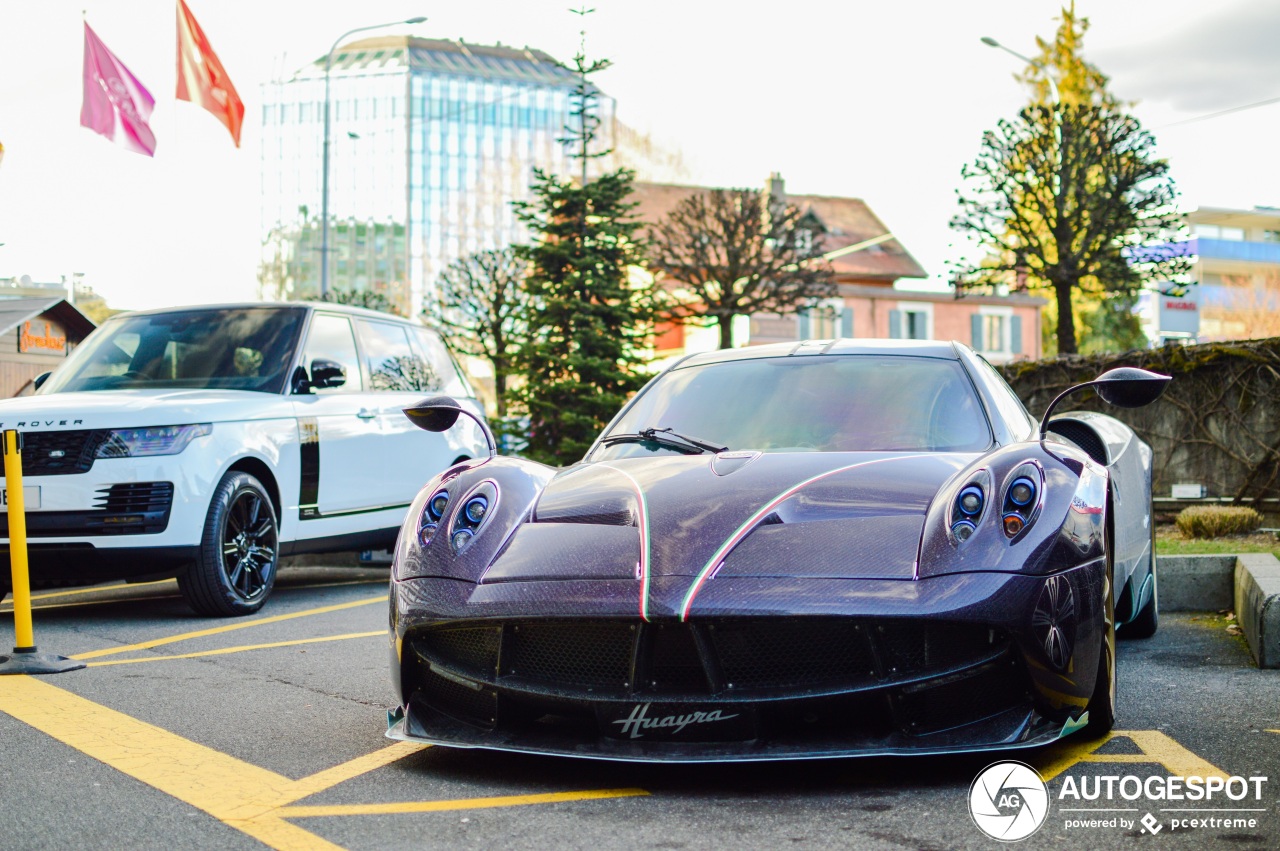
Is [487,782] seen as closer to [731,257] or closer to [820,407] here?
[820,407]

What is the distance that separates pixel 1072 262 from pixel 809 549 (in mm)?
25086

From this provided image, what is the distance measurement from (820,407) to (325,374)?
168 inches

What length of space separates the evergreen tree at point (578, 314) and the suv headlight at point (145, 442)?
1914 centimetres

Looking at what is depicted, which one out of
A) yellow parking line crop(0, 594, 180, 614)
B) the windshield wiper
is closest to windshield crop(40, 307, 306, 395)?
yellow parking line crop(0, 594, 180, 614)

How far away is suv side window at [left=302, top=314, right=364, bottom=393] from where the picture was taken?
8336 millimetres

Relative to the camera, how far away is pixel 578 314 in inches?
1047

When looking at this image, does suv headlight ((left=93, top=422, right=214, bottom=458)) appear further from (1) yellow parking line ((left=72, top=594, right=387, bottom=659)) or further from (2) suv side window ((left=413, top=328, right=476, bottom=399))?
(2) suv side window ((left=413, top=328, right=476, bottom=399))

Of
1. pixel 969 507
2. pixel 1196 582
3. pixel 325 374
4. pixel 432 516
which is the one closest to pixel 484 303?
pixel 325 374

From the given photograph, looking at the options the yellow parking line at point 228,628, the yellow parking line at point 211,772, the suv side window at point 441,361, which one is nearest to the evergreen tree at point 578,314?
the suv side window at point 441,361

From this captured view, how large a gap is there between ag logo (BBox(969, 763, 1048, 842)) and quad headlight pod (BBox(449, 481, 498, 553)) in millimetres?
1500

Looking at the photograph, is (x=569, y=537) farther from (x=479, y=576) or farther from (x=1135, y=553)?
(x=1135, y=553)

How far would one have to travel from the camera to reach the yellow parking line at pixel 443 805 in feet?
10.5

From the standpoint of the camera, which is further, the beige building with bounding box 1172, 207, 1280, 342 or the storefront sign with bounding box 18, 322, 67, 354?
the beige building with bounding box 1172, 207, 1280, 342

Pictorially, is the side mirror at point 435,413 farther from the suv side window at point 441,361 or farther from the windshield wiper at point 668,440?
the suv side window at point 441,361
